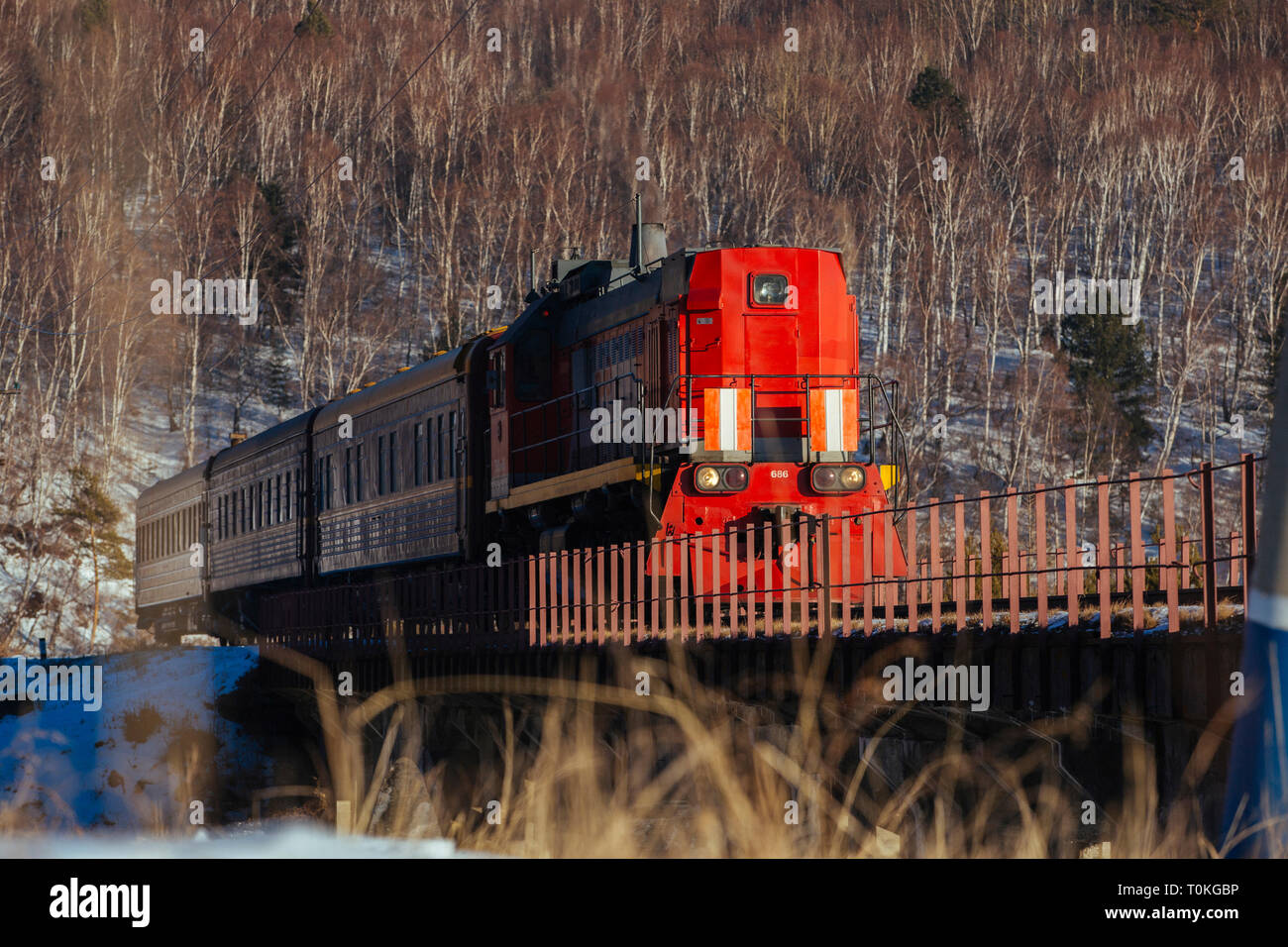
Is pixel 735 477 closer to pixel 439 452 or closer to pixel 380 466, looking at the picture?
pixel 439 452

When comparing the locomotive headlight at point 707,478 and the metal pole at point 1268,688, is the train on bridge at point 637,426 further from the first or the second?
the metal pole at point 1268,688

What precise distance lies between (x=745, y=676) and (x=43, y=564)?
40.6 meters

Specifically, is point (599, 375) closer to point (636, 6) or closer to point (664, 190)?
point (664, 190)

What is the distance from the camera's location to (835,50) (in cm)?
7156

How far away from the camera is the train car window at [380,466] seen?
888 inches

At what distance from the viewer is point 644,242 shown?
19797 mm

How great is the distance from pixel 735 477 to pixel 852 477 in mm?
1258

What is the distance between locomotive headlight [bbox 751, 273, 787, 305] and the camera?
54.7 feet

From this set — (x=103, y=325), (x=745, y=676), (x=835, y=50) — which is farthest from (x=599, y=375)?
(x=835, y=50)

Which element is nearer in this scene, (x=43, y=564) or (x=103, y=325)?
(x=43, y=564)

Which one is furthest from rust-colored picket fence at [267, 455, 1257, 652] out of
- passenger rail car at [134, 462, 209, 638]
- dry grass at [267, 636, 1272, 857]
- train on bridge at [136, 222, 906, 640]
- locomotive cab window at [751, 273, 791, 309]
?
passenger rail car at [134, 462, 209, 638]

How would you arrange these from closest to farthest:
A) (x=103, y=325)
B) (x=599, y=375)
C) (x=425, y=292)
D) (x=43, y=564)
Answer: (x=599, y=375) < (x=43, y=564) < (x=103, y=325) < (x=425, y=292)

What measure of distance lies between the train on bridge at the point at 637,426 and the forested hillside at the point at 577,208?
83.2ft
